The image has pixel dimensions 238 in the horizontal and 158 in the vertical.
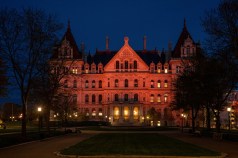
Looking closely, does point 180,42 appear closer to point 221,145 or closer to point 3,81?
point 3,81

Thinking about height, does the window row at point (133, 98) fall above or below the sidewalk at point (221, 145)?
above

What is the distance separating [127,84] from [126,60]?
669cm

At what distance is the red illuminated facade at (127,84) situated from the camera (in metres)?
105

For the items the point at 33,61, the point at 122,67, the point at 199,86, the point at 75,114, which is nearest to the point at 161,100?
the point at 122,67

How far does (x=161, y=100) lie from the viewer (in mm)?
109562

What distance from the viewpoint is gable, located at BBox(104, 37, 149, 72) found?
106 meters

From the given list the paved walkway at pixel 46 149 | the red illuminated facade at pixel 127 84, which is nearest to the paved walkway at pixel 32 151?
the paved walkway at pixel 46 149

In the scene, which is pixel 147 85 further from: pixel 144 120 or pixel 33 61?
pixel 33 61

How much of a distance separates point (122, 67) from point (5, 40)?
235 ft

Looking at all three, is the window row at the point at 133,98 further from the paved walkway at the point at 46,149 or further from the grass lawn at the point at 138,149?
the grass lawn at the point at 138,149

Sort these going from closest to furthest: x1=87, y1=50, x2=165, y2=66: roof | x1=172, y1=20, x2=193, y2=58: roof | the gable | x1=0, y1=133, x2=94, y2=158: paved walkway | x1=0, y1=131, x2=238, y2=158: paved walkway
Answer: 1. x1=0, y1=133, x2=94, y2=158: paved walkway
2. x1=0, y1=131, x2=238, y2=158: paved walkway
3. the gable
4. x1=172, y1=20, x2=193, y2=58: roof
5. x1=87, y1=50, x2=165, y2=66: roof

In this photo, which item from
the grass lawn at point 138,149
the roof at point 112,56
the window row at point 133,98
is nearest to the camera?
the grass lawn at point 138,149

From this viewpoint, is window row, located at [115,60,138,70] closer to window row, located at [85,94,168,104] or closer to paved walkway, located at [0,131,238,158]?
window row, located at [85,94,168,104]

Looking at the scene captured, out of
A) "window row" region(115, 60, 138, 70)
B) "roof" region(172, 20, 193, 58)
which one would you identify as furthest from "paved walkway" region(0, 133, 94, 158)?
"roof" region(172, 20, 193, 58)
